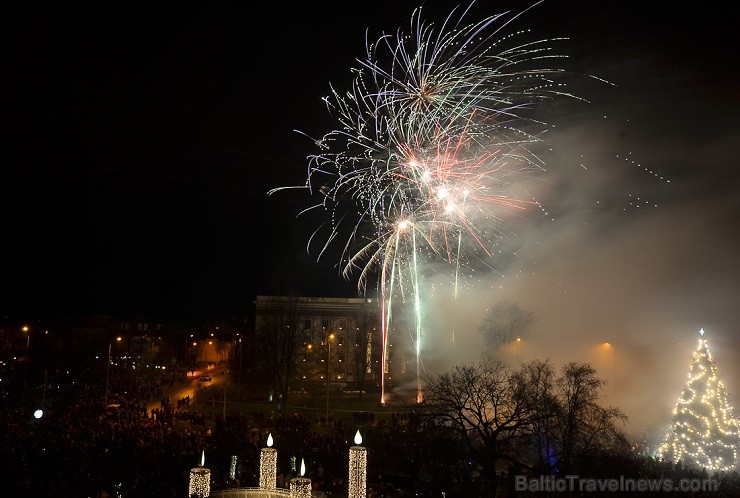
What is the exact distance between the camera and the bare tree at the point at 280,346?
41037 mm

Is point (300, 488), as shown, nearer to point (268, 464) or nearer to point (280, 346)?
point (268, 464)

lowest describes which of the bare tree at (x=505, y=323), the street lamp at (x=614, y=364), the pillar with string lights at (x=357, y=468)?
the pillar with string lights at (x=357, y=468)

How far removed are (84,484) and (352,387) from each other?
3774cm

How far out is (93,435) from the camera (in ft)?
66.3

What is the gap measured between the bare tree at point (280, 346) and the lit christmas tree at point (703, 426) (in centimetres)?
2099

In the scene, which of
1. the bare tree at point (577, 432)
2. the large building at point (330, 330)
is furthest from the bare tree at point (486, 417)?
A: the large building at point (330, 330)

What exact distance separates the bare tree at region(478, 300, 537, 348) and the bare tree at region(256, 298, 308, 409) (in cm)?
1315

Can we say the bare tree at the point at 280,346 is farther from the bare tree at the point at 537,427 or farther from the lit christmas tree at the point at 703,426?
the lit christmas tree at the point at 703,426

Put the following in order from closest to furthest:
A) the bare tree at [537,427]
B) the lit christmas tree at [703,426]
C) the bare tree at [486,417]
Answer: the bare tree at [537,427] < the bare tree at [486,417] < the lit christmas tree at [703,426]

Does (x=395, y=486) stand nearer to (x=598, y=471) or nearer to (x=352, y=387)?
(x=598, y=471)

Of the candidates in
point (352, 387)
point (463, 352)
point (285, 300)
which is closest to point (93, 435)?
point (463, 352)

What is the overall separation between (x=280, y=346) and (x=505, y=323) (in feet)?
58.2

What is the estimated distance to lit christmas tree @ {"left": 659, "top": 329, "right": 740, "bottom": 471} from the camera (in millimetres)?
21672

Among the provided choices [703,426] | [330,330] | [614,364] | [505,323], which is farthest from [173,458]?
[330,330]
